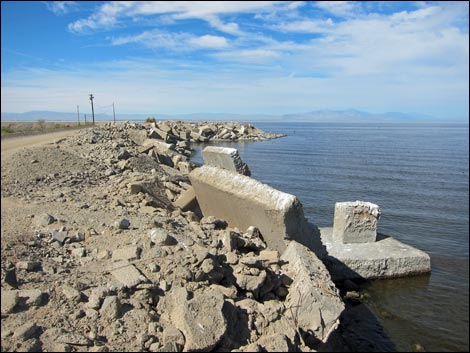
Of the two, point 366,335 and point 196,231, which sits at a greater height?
point 196,231

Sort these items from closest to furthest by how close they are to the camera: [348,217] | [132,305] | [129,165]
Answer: [132,305] < [348,217] < [129,165]

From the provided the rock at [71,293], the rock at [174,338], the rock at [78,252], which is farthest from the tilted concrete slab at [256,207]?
the rock at [71,293]

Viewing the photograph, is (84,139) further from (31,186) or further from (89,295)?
(89,295)

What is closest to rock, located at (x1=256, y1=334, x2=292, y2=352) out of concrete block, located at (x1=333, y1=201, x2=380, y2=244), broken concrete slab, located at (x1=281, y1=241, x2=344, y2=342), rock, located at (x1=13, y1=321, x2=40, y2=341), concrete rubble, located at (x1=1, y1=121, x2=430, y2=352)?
concrete rubble, located at (x1=1, y1=121, x2=430, y2=352)

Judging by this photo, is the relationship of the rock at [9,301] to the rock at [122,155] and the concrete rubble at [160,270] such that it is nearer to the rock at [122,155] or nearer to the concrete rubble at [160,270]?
the concrete rubble at [160,270]

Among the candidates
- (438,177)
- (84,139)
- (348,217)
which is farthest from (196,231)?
(438,177)

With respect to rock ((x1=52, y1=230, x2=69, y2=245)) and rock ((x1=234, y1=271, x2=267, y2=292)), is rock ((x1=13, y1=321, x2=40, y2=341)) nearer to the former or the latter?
rock ((x1=52, y1=230, x2=69, y2=245))

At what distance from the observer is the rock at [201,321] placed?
14.7ft

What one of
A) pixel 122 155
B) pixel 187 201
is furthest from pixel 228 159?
pixel 122 155

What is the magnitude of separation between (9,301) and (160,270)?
1.85 metres

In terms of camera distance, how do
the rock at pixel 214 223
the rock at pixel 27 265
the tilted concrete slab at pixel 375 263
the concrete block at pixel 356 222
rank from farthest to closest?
the concrete block at pixel 356 222 → the tilted concrete slab at pixel 375 263 → the rock at pixel 214 223 → the rock at pixel 27 265

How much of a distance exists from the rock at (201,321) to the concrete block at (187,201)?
4.75 m

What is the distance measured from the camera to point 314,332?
555cm

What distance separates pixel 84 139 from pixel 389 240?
12717 millimetres
